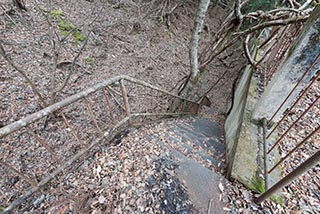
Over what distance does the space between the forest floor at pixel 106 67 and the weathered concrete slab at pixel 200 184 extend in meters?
0.14

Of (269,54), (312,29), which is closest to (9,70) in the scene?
(312,29)

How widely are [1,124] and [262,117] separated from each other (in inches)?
188

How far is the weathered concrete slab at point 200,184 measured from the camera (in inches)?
76.1

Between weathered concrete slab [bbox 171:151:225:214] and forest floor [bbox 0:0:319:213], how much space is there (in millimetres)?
142

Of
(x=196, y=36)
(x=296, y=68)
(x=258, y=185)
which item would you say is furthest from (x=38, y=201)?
(x=196, y=36)

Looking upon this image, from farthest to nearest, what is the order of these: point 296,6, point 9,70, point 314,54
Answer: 1. point 9,70
2. point 296,6
3. point 314,54

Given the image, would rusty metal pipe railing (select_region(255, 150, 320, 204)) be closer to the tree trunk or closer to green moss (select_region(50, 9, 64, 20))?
the tree trunk

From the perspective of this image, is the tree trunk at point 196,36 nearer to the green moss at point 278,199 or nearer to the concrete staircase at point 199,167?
the concrete staircase at point 199,167

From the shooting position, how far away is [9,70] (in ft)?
15.7

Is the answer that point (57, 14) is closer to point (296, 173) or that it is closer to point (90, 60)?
point (90, 60)

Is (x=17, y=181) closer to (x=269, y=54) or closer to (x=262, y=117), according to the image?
(x=262, y=117)

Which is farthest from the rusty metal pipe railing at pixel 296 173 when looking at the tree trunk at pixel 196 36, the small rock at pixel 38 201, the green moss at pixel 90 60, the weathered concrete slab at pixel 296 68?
the green moss at pixel 90 60

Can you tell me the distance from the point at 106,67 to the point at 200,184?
534 centimetres

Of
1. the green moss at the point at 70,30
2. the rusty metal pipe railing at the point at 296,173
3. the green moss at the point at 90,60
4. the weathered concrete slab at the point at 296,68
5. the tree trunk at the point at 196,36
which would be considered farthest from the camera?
the green moss at the point at 70,30
